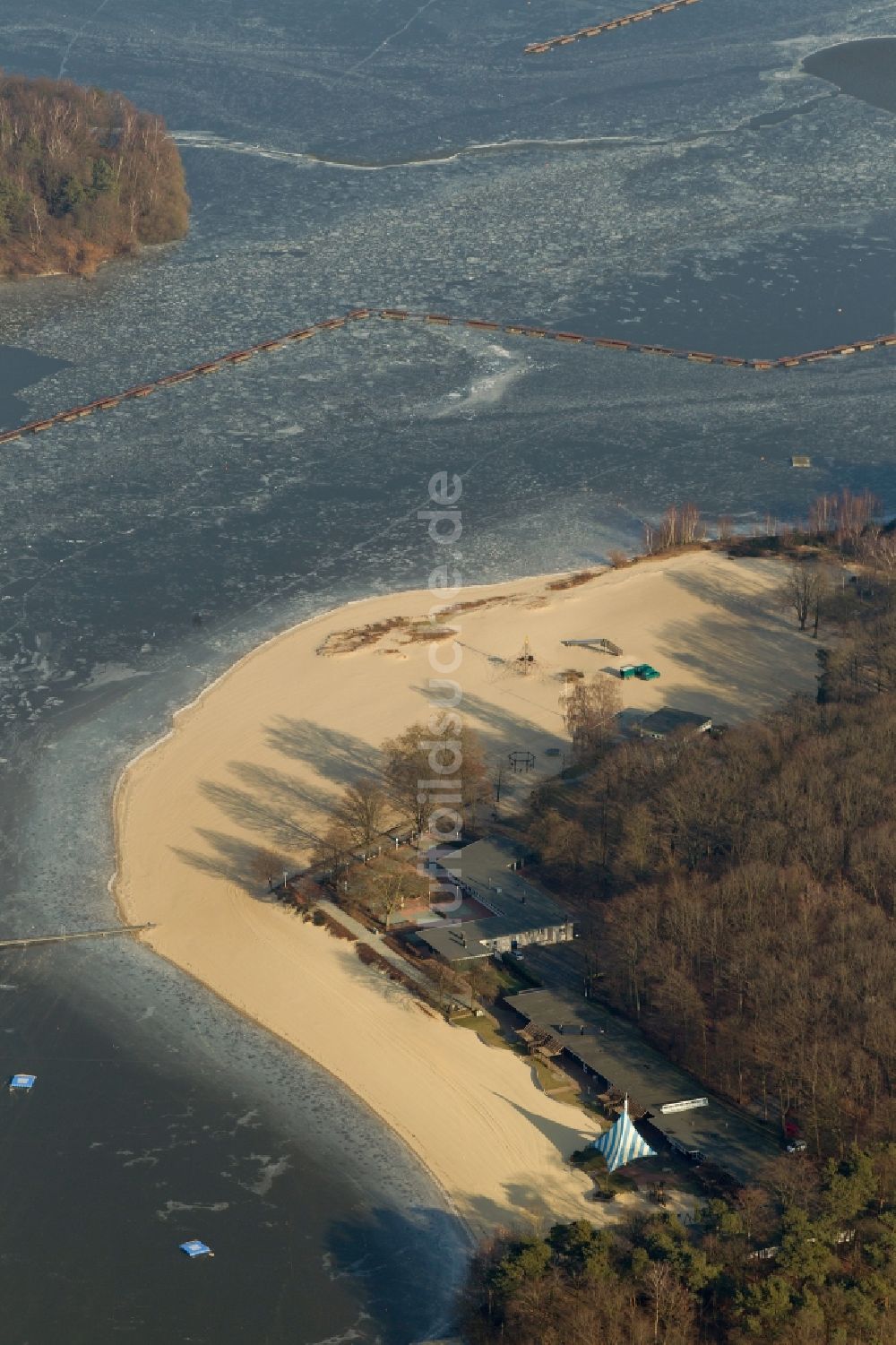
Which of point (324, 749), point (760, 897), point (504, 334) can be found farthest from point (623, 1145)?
point (504, 334)

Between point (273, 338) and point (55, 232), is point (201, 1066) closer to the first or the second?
point (273, 338)

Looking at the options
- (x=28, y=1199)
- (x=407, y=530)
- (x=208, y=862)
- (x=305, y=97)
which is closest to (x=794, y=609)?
(x=407, y=530)

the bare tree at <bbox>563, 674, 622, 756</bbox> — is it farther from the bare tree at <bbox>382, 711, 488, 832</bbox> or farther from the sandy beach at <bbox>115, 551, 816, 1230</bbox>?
the bare tree at <bbox>382, 711, 488, 832</bbox>

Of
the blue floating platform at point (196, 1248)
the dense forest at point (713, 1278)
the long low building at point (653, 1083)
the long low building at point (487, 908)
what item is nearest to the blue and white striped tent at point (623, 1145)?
the long low building at point (653, 1083)

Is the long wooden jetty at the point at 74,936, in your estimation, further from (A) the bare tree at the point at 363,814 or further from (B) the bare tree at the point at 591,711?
(B) the bare tree at the point at 591,711

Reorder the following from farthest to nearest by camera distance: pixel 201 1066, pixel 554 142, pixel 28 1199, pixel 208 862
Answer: pixel 554 142
pixel 208 862
pixel 201 1066
pixel 28 1199

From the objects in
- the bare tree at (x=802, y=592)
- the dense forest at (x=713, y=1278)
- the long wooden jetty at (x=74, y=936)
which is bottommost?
the long wooden jetty at (x=74, y=936)
